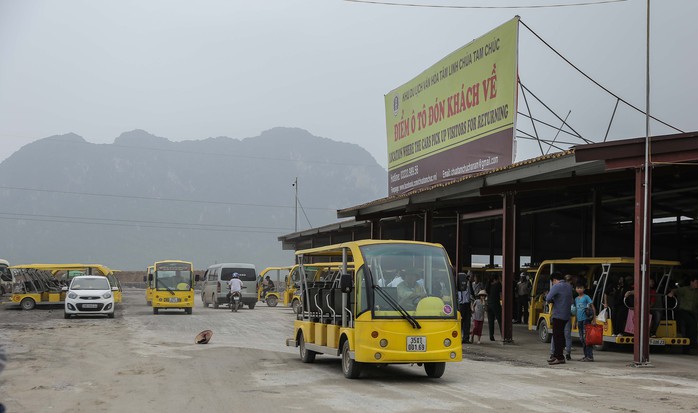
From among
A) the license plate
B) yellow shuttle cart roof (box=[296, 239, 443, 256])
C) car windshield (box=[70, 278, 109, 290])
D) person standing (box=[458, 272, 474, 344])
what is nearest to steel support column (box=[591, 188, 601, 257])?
person standing (box=[458, 272, 474, 344])

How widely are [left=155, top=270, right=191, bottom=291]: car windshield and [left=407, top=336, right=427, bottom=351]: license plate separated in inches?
939

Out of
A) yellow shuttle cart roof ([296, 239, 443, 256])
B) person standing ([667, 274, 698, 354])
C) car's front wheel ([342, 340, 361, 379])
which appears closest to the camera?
car's front wheel ([342, 340, 361, 379])

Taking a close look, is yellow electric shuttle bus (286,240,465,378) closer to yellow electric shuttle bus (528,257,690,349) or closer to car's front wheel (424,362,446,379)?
car's front wheel (424,362,446,379)

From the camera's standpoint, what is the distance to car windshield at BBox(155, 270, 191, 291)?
35.7 m

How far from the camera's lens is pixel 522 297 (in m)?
33.0

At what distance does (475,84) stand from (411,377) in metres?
15.6

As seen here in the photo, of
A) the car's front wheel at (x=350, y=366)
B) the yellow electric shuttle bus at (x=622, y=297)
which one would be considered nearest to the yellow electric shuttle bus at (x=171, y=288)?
the yellow electric shuttle bus at (x=622, y=297)

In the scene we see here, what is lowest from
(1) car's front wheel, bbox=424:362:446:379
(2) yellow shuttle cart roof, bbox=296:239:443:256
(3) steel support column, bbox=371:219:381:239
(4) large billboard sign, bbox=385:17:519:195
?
(1) car's front wheel, bbox=424:362:446:379

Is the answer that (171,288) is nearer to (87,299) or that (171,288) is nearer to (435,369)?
(87,299)

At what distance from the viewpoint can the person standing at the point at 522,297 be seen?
105 ft

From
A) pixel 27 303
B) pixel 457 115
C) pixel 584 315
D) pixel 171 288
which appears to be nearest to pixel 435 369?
pixel 584 315

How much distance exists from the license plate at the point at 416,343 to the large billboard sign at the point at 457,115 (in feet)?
41.3

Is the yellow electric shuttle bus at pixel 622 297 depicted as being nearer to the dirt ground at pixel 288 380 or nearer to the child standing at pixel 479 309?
the dirt ground at pixel 288 380

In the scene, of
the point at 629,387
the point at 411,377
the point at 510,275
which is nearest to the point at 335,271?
the point at 411,377
